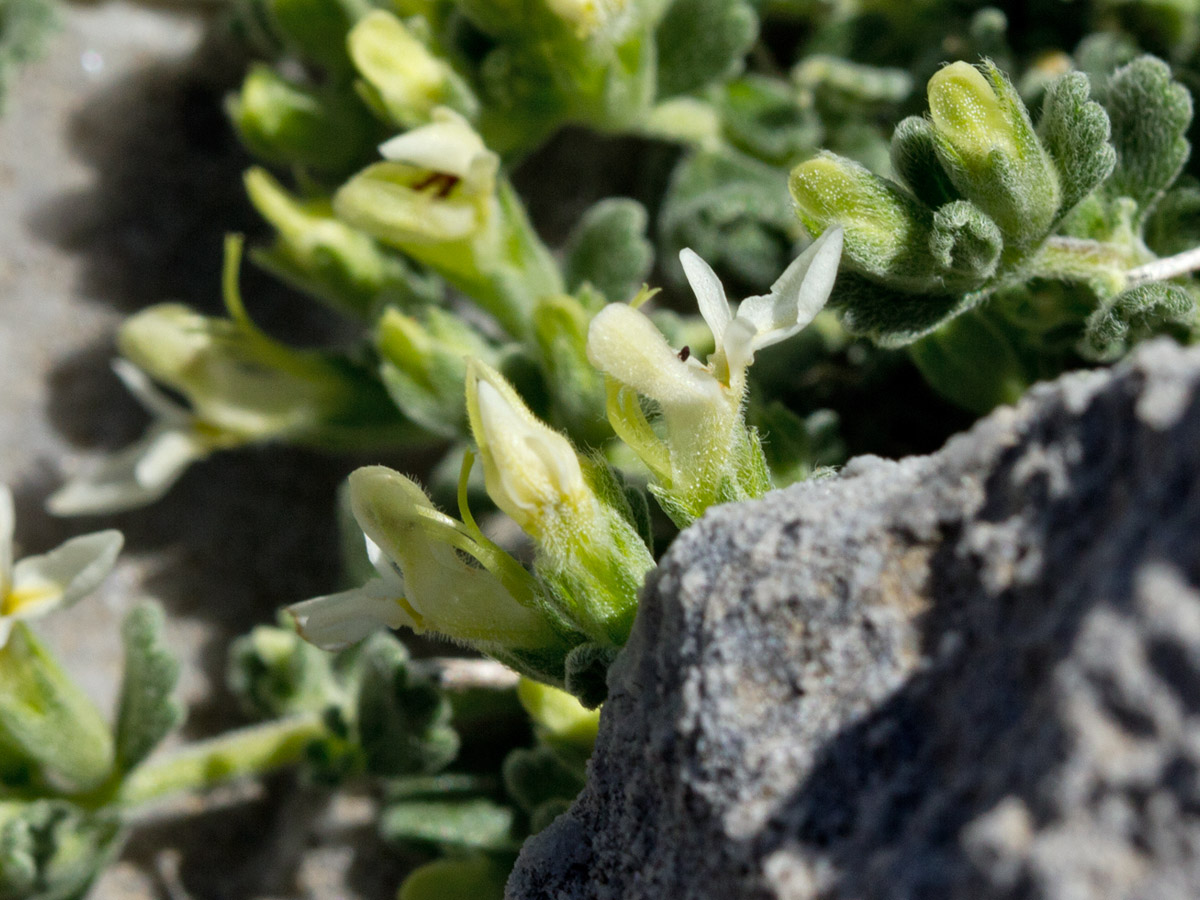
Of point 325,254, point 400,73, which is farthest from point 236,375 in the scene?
point 400,73

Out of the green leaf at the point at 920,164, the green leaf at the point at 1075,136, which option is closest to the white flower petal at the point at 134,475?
the green leaf at the point at 920,164

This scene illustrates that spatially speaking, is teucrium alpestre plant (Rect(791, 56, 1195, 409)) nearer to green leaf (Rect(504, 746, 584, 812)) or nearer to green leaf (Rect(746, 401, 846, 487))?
green leaf (Rect(746, 401, 846, 487))

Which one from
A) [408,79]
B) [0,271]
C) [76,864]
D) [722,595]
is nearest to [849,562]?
[722,595]

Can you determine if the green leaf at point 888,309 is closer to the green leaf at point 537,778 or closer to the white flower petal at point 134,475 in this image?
the green leaf at point 537,778

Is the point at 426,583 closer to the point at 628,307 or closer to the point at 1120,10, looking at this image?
the point at 628,307

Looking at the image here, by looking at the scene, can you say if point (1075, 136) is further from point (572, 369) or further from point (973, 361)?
point (572, 369)
